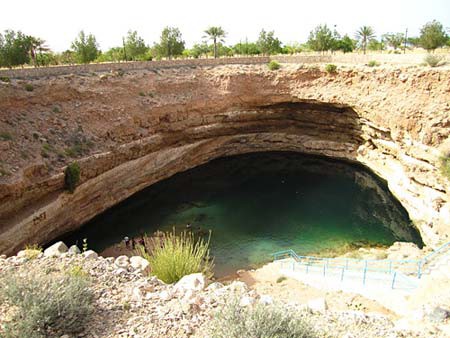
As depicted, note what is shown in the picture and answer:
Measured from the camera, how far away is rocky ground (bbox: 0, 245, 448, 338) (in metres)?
8.36

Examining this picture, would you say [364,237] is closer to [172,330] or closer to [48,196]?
[172,330]

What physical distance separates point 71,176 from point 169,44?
92.6ft

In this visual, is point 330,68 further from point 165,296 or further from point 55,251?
point 165,296

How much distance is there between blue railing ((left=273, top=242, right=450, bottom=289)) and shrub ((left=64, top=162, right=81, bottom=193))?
46.2 ft

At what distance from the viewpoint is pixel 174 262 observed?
500 inches

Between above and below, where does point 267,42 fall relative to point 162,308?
above

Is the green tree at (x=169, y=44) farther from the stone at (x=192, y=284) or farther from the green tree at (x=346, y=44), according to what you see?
the stone at (x=192, y=284)

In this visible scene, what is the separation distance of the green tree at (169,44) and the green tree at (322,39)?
18.3m

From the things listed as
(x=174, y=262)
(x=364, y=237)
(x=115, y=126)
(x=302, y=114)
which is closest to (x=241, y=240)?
(x=364, y=237)

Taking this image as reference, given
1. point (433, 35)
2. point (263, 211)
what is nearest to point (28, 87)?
point (263, 211)

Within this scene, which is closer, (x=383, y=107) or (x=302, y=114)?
(x=383, y=107)

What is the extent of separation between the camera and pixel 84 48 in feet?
129

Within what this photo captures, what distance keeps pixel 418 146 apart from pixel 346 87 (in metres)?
9.70

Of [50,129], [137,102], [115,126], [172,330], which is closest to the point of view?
[172,330]
